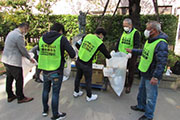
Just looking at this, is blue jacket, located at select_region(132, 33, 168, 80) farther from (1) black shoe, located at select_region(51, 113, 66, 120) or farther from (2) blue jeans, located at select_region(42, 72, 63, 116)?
(1) black shoe, located at select_region(51, 113, 66, 120)

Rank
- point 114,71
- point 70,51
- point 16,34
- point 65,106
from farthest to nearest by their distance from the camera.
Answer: point 114,71 → point 65,106 → point 16,34 → point 70,51

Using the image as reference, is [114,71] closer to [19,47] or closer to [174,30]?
[19,47]

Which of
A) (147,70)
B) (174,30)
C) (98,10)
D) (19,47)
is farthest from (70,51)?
(98,10)

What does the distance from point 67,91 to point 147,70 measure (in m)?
2.12

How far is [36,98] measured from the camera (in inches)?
125

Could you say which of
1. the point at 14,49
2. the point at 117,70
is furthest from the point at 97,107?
the point at 14,49

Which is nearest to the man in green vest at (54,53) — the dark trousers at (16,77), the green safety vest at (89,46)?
the green safety vest at (89,46)

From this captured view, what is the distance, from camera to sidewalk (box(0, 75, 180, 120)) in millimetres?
2570

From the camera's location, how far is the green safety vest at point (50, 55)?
214 cm

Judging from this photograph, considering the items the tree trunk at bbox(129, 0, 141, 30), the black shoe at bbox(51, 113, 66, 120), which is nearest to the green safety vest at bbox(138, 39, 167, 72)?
the black shoe at bbox(51, 113, 66, 120)

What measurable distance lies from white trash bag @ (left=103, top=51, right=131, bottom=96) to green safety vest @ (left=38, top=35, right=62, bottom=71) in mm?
1359

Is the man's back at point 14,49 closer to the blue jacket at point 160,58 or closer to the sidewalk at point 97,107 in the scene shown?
the sidewalk at point 97,107

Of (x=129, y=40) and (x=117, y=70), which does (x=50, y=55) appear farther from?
(x=129, y=40)

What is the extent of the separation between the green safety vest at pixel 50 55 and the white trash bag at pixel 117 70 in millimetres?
1359
